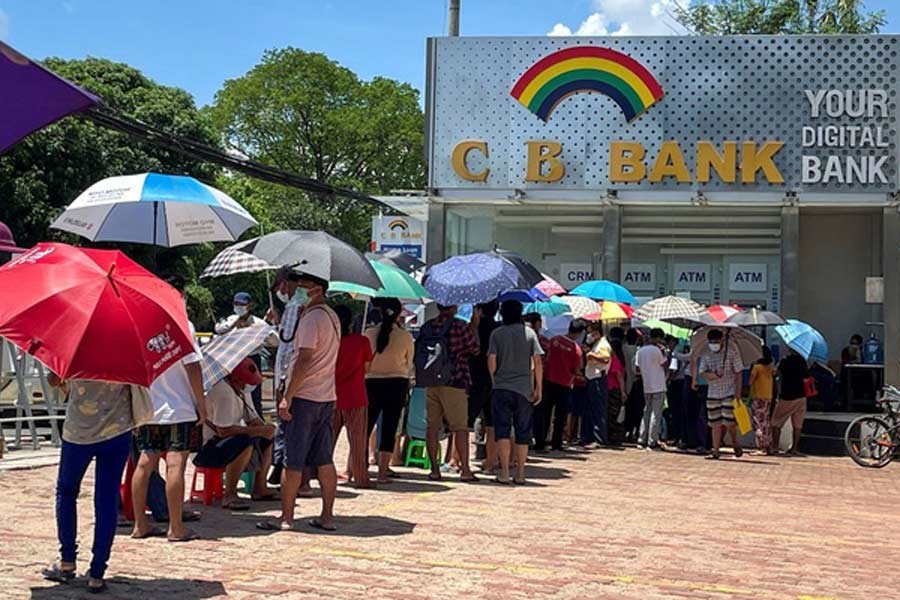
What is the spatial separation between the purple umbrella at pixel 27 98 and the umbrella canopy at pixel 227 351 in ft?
14.7

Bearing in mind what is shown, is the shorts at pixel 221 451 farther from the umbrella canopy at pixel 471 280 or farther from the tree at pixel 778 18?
the tree at pixel 778 18

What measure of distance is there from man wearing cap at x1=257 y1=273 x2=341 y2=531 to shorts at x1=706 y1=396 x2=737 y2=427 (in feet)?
31.4

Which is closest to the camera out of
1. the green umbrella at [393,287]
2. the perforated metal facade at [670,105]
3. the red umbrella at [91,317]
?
the red umbrella at [91,317]

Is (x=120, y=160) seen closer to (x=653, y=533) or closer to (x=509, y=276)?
(x=509, y=276)

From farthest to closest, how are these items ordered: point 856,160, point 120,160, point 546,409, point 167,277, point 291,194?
point 291,194 → point 120,160 → point 856,160 → point 546,409 → point 167,277

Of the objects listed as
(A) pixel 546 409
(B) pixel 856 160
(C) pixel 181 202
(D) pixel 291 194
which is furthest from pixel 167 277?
(D) pixel 291 194

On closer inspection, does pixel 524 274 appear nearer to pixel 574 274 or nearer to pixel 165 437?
pixel 165 437

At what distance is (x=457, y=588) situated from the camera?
24.3 ft

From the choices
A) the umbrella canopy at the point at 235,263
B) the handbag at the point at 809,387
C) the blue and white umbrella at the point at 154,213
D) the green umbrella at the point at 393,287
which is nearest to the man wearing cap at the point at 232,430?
the umbrella canopy at the point at 235,263

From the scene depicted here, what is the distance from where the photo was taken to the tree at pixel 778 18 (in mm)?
36500

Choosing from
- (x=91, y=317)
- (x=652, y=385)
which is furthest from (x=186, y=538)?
(x=652, y=385)

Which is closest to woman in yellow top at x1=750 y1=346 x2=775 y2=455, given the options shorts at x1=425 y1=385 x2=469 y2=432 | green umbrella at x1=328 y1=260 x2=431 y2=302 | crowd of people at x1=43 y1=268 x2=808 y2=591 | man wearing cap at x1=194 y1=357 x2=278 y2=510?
crowd of people at x1=43 y1=268 x2=808 y2=591

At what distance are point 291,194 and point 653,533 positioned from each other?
4824cm

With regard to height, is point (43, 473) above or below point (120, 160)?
below
